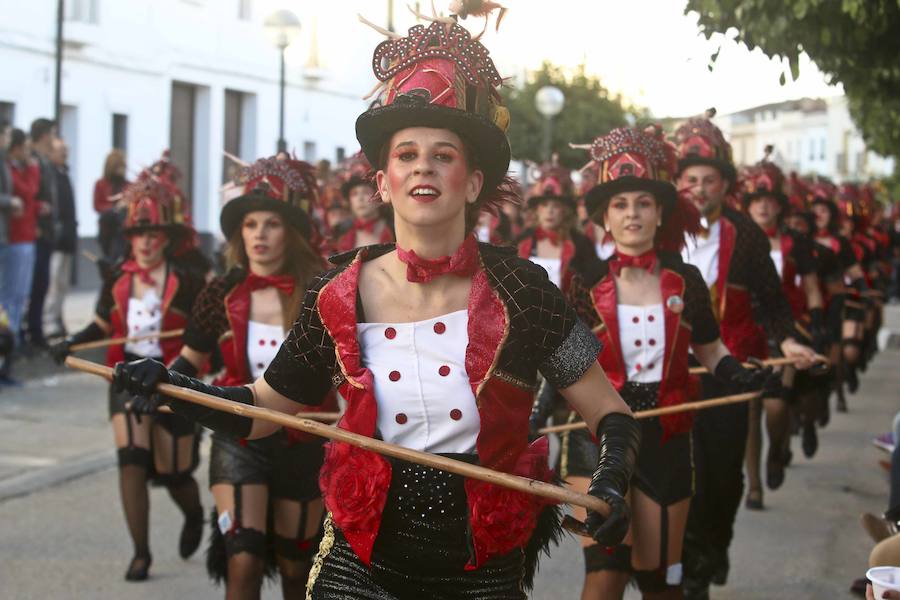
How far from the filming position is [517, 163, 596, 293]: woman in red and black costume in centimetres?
1109

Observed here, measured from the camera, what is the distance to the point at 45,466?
9.79 meters

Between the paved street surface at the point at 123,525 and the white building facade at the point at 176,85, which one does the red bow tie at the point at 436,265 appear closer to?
the paved street surface at the point at 123,525

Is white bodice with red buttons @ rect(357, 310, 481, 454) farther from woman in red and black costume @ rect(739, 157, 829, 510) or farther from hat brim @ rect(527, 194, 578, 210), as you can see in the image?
hat brim @ rect(527, 194, 578, 210)

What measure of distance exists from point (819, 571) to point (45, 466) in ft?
17.0

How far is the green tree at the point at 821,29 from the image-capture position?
24.8ft

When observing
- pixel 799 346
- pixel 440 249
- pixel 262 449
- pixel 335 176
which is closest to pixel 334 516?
pixel 440 249

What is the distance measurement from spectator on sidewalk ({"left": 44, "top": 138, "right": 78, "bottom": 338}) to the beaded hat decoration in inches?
353

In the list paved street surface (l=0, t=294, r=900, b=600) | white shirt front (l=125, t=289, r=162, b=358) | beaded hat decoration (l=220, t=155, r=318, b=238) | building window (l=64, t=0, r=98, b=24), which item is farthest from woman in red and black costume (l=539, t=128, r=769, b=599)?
building window (l=64, t=0, r=98, b=24)

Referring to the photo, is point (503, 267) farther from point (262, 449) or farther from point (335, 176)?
point (335, 176)

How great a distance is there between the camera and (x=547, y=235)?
1138 cm

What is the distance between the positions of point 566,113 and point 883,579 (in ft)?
99.1

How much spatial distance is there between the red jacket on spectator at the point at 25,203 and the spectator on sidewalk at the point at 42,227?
0.33 meters

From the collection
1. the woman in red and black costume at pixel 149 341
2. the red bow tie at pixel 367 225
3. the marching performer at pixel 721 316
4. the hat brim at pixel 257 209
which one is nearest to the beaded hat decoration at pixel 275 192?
the hat brim at pixel 257 209

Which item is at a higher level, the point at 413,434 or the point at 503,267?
the point at 503,267
